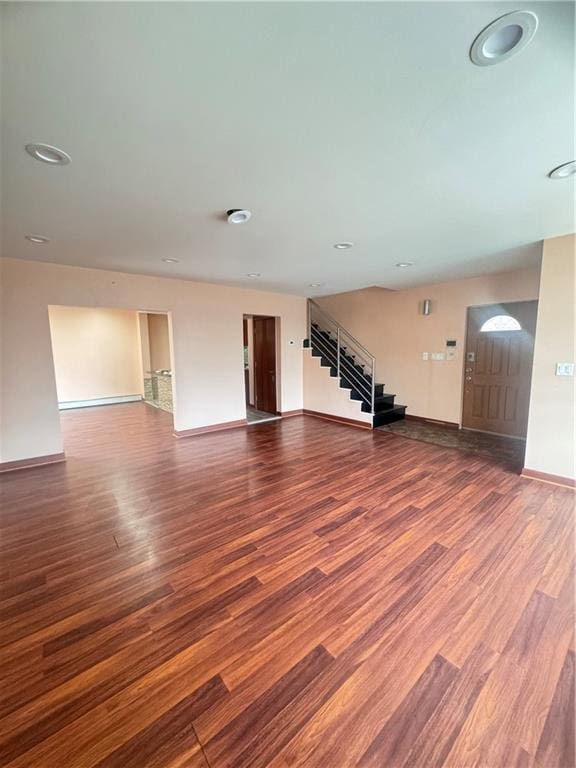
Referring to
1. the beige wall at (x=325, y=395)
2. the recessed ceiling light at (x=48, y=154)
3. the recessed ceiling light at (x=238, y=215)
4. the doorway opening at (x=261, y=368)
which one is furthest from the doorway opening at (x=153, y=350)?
the recessed ceiling light at (x=48, y=154)

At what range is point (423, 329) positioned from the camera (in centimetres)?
604

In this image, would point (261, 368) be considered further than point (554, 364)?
Yes

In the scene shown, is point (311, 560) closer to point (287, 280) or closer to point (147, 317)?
point (287, 280)

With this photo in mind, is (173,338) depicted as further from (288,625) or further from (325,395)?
(288,625)

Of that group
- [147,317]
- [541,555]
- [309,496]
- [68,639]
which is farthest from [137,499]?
[147,317]

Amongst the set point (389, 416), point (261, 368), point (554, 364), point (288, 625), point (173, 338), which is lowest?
point (288, 625)

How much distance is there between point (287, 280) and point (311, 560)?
4291 mm

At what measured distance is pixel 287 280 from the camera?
5219mm

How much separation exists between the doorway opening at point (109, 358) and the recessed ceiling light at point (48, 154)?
573cm

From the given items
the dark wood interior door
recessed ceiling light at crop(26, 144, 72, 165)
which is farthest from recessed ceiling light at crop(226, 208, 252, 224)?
the dark wood interior door

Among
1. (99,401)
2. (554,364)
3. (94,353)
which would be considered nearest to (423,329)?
(554,364)

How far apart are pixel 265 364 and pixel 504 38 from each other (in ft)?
20.9

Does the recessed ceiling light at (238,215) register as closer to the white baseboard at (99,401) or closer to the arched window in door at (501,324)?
the arched window in door at (501,324)

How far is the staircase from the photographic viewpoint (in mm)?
5988
